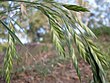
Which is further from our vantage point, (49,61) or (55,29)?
(49,61)

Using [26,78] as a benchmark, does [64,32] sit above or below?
above

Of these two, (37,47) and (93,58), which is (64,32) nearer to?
(93,58)

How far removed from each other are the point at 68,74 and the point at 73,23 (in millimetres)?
3099

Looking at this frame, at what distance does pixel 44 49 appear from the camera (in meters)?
10.3

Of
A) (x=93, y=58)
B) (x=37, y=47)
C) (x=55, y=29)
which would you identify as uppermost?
(x=55, y=29)

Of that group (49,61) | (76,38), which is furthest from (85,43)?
(49,61)

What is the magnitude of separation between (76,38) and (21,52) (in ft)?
15.0

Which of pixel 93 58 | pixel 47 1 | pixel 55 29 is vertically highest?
pixel 47 1

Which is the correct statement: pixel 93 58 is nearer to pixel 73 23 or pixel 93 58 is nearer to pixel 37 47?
pixel 73 23

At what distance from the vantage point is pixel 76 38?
5.08 m

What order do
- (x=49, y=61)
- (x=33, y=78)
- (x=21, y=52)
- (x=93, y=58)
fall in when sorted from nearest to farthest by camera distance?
(x=93, y=58) < (x=33, y=78) < (x=49, y=61) < (x=21, y=52)

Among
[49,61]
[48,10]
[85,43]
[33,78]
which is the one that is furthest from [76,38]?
[49,61]

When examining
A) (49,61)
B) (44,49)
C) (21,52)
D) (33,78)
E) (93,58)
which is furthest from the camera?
(44,49)

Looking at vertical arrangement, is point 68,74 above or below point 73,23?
below
